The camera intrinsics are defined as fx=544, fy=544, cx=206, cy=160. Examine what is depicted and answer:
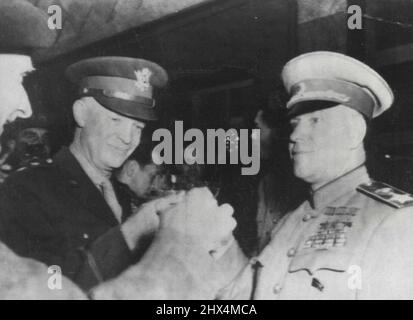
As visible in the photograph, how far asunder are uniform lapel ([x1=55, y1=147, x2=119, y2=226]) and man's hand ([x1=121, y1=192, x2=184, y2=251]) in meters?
0.07

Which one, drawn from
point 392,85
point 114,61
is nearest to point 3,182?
point 114,61

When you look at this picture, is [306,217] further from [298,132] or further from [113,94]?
[113,94]

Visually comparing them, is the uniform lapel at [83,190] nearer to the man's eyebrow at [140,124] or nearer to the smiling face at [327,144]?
the man's eyebrow at [140,124]

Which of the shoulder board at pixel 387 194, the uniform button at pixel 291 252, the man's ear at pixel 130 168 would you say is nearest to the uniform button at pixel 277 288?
the uniform button at pixel 291 252

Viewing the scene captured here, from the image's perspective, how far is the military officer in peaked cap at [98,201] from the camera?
2479 mm

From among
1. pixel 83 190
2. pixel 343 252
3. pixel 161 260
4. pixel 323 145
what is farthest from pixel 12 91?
pixel 343 252

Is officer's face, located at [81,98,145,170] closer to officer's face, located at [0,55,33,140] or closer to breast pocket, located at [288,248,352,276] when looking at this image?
officer's face, located at [0,55,33,140]

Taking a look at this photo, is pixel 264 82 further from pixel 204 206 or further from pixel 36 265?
pixel 36 265

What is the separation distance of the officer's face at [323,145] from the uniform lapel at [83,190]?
0.92m

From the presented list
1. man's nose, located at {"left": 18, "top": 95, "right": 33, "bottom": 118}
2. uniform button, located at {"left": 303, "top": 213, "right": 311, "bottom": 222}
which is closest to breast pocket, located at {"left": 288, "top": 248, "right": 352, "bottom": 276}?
uniform button, located at {"left": 303, "top": 213, "right": 311, "bottom": 222}

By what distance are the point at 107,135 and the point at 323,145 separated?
1015 mm

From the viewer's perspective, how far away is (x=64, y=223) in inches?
98.3

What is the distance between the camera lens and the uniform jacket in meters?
2.21
